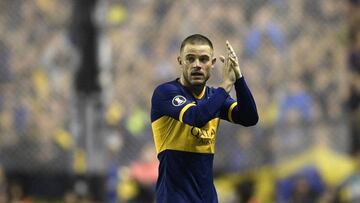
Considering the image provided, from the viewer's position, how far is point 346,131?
1064 centimetres

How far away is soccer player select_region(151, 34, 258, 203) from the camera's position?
18.7ft

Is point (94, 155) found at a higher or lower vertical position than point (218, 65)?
lower

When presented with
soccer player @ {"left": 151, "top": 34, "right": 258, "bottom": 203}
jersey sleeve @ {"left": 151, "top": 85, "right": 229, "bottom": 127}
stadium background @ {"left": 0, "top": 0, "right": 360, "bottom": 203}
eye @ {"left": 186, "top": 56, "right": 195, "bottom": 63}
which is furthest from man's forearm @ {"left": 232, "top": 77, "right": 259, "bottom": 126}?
stadium background @ {"left": 0, "top": 0, "right": 360, "bottom": 203}

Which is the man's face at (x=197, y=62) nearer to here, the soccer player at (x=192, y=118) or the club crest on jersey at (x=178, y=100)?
the soccer player at (x=192, y=118)

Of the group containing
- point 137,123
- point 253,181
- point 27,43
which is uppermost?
point 27,43

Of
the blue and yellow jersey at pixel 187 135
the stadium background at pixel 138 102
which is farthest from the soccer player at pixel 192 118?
the stadium background at pixel 138 102

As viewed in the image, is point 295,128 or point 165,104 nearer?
point 165,104

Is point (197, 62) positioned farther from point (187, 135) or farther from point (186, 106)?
point (187, 135)

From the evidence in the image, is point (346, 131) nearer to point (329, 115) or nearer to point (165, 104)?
point (329, 115)

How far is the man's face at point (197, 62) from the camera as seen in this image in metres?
5.71

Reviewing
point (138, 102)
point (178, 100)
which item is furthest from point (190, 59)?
point (138, 102)

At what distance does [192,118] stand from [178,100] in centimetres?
17

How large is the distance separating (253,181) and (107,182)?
1.54 metres

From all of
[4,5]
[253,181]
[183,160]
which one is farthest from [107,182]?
[183,160]
